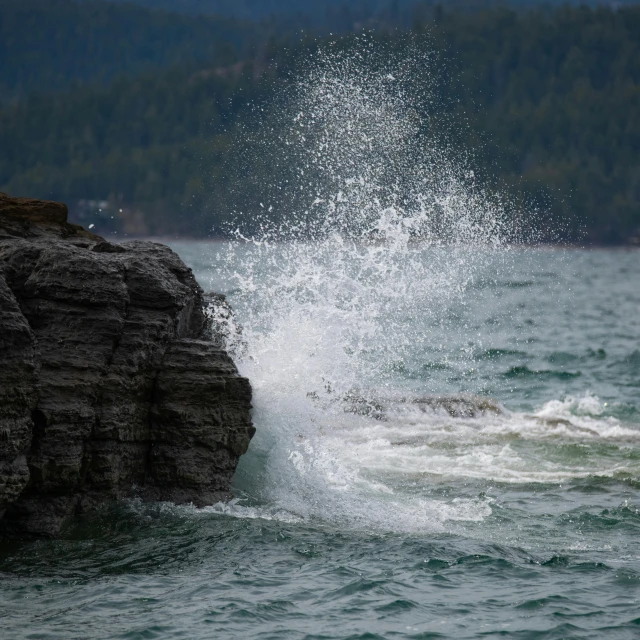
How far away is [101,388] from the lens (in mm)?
9859

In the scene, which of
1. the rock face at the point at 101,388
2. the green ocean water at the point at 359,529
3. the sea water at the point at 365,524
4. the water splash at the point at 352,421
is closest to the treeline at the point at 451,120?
the water splash at the point at 352,421

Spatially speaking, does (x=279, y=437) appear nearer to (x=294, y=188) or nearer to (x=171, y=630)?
(x=171, y=630)

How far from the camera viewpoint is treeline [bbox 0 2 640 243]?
123m

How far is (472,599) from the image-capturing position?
8562mm

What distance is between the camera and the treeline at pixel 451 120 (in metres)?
123

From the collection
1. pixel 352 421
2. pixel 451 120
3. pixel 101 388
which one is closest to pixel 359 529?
pixel 101 388

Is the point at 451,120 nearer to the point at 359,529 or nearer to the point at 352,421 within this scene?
the point at 352,421

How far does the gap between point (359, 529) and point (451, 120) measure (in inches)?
4464

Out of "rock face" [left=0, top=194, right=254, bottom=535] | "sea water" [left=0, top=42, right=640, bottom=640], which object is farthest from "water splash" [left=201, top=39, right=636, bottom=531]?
"rock face" [left=0, top=194, right=254, bottom=535]

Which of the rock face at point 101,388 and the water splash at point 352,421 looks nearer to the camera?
the rock face at point 101,388

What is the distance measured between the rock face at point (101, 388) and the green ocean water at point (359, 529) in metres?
0.38

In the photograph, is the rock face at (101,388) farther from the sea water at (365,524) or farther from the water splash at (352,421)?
the water splash at (352,421)

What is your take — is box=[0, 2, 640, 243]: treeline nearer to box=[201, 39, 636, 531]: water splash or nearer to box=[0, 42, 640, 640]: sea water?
box=[201, 39, 636, 531]: water splash

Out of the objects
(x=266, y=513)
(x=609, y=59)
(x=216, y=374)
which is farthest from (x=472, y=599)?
(x=609, y=59)
